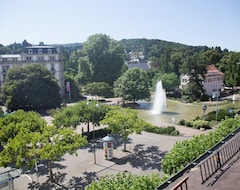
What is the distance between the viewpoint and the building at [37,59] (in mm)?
54094

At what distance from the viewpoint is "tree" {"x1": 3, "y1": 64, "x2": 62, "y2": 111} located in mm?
43344

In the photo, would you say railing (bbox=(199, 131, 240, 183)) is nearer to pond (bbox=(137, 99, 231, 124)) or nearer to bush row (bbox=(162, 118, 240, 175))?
bush row (bbox=(162, 118, 240, 175))

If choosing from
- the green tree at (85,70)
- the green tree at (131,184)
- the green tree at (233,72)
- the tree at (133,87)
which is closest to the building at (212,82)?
the green tree at (233,72)

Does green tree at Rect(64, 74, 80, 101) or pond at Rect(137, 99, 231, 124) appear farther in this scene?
green tree at Rect(64, 74, 80, 101)

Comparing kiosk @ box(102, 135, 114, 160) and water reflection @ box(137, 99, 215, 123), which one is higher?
kiosk @ box(102, 135, 114, 160)

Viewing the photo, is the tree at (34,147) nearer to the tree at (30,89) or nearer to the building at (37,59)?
the tree at (30,89)

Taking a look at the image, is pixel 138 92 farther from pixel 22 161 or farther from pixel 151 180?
pixel 151 180

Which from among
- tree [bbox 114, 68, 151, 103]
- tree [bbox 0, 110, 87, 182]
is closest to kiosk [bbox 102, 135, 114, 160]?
tree [bbox 0, 110, 87, 182]

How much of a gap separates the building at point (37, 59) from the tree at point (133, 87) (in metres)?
15.6

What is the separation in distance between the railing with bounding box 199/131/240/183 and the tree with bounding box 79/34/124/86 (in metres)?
48.5

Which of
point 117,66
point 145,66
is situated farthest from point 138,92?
point 145,66

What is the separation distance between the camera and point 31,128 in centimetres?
1969

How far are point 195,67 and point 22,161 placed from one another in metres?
45.9

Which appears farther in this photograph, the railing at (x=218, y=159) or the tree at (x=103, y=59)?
the tree at (x=103, y=59)
